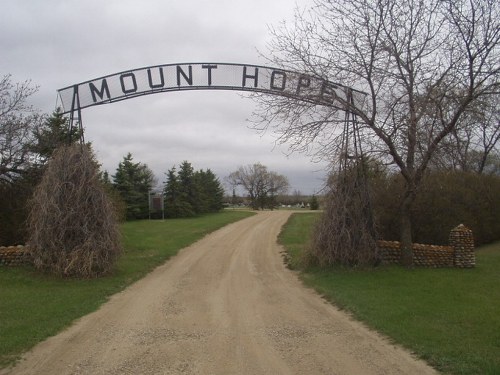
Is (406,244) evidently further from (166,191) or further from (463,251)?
(166,191)

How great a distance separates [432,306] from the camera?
8.98m

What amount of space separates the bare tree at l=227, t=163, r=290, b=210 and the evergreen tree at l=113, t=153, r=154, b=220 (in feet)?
139

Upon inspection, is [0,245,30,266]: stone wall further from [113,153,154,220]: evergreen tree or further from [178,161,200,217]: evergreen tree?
[178,161,200,217]: evergreen tree

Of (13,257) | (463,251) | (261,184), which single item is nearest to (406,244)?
(463,251)

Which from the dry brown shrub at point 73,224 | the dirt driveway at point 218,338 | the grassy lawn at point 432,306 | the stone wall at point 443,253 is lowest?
the dirt driveway at point 218,338

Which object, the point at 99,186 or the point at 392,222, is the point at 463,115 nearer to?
the point at 392,222

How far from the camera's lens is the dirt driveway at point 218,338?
19.2 ft

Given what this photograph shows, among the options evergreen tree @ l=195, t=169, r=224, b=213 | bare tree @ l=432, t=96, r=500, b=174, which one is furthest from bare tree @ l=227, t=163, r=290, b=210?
bare tree @ l=432, t=96, r=500, b=174

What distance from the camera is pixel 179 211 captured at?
53.1 meters

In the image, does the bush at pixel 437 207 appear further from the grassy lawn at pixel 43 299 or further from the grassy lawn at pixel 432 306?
the grassy lawn at pixel 43 299

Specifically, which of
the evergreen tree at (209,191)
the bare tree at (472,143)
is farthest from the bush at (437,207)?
the evergreen tree at (209,191)

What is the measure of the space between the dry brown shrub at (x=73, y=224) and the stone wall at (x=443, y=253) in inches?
307

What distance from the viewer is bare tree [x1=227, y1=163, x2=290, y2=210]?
310ft

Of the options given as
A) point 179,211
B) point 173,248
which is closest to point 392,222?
point 173,248
